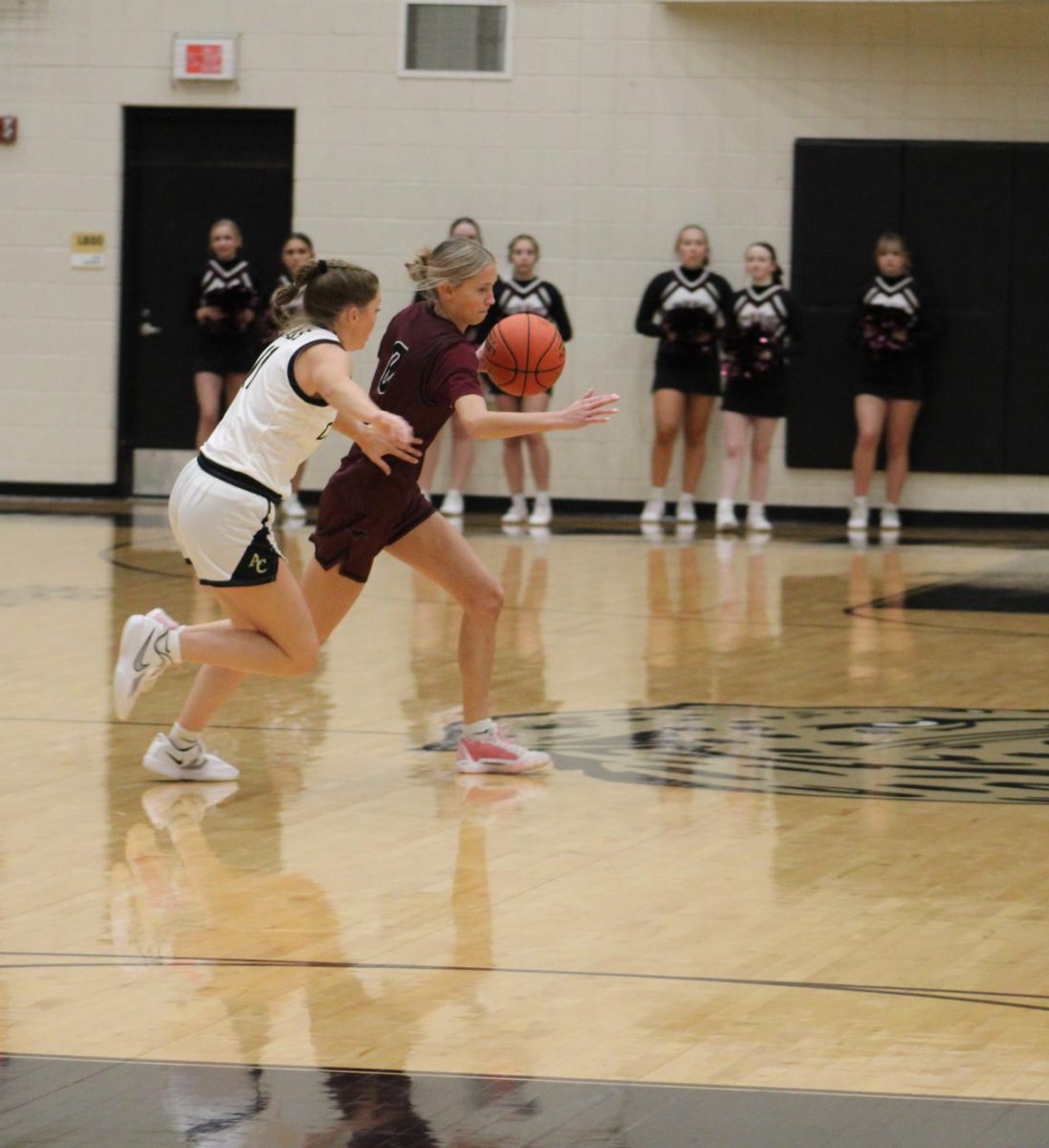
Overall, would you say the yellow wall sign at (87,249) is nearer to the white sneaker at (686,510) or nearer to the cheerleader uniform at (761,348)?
the white sneaker at (686,510)

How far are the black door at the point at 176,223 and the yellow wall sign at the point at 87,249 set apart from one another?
178 millimetres

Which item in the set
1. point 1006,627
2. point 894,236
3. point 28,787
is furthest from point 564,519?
point 28,787

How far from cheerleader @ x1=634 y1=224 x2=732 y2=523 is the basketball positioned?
8437 millimetres

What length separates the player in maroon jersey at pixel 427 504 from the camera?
6059 mm

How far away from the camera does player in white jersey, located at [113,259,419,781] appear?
566 cm

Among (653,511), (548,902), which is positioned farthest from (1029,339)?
(548,902)

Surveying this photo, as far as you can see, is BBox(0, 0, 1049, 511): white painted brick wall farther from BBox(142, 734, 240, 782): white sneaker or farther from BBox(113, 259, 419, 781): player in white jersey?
BBox(113, 259, 419, 781): player in white jersey

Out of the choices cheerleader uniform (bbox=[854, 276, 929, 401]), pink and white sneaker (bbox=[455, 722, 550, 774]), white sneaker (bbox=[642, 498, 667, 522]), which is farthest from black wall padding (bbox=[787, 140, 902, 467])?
pink and white sneaker (bbox=[455, 722, 550, 774])

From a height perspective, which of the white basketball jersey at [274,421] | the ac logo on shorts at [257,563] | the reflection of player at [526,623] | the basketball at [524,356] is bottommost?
the reflection of player at [526,623]

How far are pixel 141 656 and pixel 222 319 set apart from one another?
9606 millimetres

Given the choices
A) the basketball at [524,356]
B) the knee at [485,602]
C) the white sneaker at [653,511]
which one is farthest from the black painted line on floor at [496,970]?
the white sneaker at [653,511]

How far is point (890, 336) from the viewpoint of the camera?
1488 centimetres

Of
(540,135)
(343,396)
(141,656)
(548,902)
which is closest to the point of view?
(548,902)

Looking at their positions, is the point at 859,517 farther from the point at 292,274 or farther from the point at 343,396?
the point at 343,396
